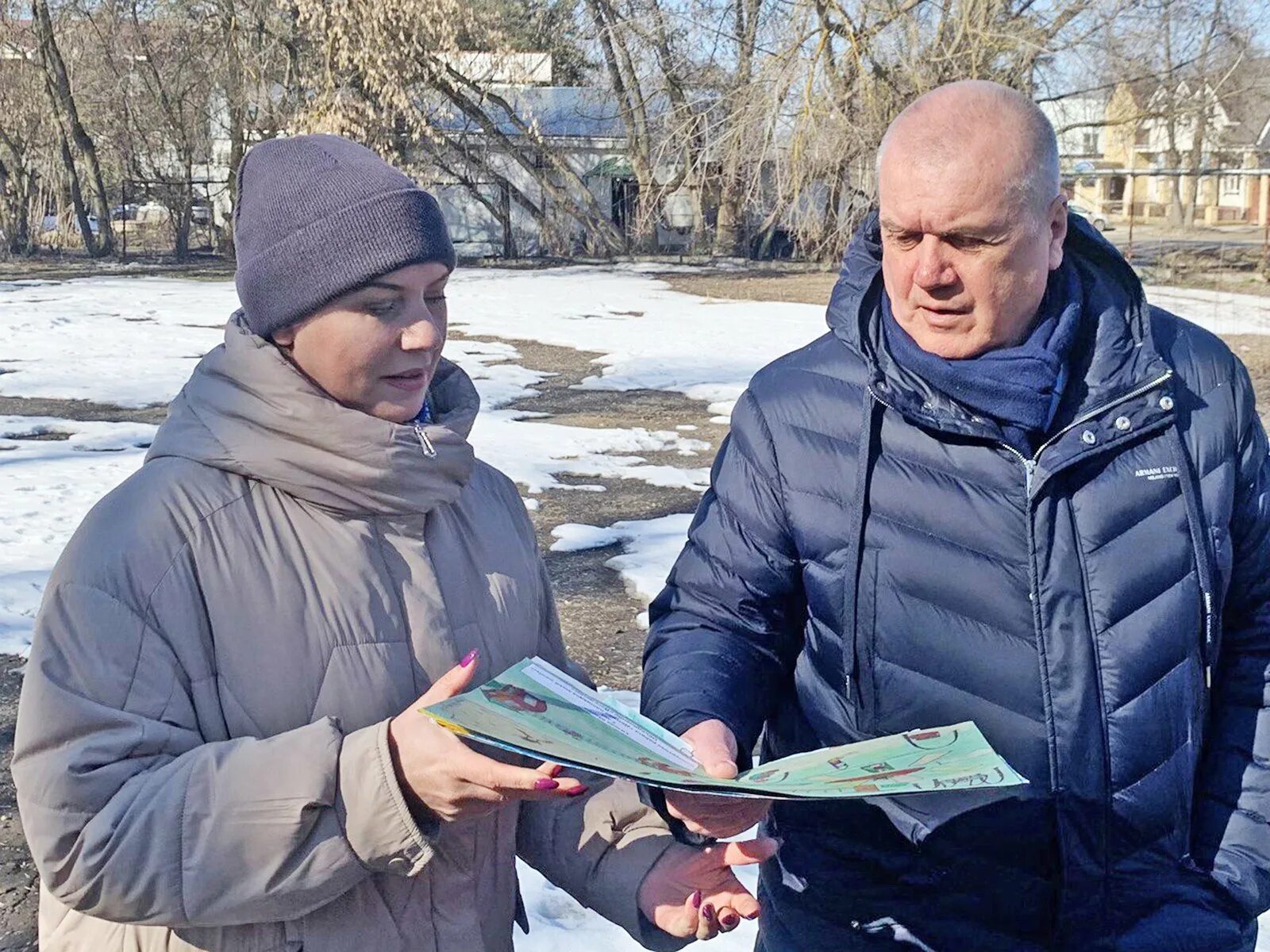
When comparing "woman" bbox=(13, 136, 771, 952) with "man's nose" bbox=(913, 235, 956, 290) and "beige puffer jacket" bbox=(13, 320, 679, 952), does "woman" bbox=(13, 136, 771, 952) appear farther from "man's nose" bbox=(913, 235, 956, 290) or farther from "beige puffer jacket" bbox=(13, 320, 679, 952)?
"man's nose" bbox=(913, 235, 956, 290)

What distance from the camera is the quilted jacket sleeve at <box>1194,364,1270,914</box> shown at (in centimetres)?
223

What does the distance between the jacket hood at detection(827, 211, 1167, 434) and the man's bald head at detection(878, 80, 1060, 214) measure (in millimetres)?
168

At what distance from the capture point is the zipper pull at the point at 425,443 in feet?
6.50

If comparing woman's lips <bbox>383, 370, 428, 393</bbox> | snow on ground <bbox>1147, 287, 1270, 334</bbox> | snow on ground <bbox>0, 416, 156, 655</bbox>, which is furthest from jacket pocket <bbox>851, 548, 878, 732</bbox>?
snow on ground <bbox>1147, 287, 1270, 334</bbox>

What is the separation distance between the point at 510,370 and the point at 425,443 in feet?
38.4

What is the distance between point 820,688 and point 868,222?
0.82m

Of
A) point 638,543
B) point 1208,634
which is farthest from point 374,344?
point 638,543

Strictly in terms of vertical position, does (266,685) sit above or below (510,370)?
above

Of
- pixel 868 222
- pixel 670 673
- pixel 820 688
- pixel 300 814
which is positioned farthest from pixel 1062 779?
pixel 300 814

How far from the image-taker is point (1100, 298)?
7.56 feet

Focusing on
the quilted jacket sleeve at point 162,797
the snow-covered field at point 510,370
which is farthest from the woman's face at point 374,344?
the snow-covered field at point 510,370

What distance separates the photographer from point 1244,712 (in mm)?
2289

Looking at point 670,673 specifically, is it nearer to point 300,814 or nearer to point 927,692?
point 927,692

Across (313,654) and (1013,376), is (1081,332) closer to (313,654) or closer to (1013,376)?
(1013,376)
